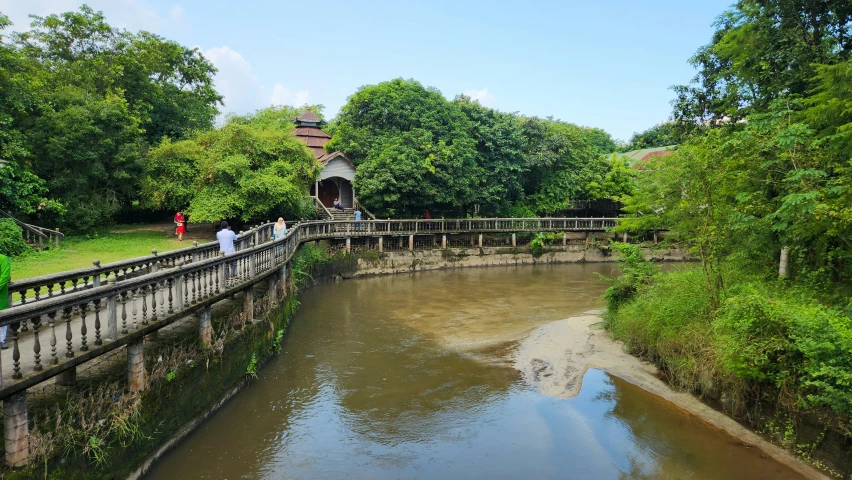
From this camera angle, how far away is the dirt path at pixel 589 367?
931 centimetres

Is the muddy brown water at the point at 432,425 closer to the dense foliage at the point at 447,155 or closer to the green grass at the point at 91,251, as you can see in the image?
the green grass at the point at 91,251

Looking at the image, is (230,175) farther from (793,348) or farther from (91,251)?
(793,348)

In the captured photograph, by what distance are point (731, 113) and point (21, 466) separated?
1718cm

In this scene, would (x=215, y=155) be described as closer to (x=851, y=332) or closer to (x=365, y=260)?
(x=365, y=260)

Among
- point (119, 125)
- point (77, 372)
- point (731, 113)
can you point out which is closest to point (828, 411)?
point (731, 113)

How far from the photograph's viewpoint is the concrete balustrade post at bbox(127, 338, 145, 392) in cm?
726

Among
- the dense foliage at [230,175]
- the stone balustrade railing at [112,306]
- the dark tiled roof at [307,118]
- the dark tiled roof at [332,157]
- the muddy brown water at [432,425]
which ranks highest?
the dark tiled roof at [307,118]

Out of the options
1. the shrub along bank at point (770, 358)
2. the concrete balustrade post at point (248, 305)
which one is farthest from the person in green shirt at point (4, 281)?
the shrub along bank at point (770, 358)

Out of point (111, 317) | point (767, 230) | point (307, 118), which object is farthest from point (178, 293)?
point (307, 118)

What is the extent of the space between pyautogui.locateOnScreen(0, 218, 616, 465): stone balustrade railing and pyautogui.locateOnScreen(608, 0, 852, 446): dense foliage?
395 inches

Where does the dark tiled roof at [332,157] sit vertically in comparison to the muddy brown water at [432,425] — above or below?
above

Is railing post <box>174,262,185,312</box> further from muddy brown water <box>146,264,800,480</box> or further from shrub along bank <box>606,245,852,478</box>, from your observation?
shrub along bank <box>606,245,852,478</box>

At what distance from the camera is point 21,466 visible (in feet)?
17.4

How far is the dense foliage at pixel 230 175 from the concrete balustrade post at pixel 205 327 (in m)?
14.1
